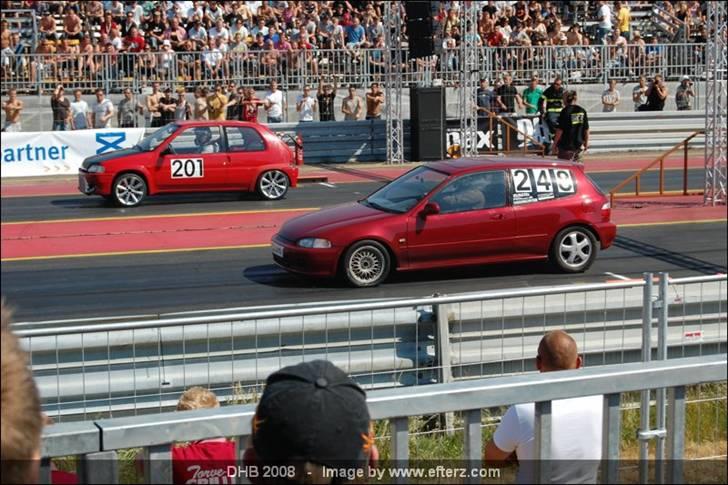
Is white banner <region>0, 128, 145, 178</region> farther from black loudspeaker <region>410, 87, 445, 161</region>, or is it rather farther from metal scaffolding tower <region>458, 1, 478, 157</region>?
metal scaffolding tower <region>458, 1, 478, 157</region>

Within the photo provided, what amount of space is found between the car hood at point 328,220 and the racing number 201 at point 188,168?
734cm

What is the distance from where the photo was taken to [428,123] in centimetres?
2806

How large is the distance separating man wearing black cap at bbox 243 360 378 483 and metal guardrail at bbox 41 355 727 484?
0.28m

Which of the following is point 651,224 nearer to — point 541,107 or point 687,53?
point 541,107

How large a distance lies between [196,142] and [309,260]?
27.1 feet

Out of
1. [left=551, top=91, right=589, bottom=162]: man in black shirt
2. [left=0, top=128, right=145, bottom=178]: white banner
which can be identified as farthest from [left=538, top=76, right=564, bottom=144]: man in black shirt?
[left=0, top=128, right=145, bottom=178]: white banner

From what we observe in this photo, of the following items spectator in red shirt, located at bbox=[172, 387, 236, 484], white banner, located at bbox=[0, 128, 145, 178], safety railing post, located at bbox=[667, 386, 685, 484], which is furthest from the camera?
white banner, located at bbox=[0, 128, 145, 178]

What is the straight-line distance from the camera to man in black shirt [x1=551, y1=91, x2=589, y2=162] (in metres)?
21.1

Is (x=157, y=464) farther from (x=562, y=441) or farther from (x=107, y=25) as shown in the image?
(x=107, y=25)

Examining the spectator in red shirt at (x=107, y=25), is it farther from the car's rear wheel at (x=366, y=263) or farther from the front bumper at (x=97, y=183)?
the car's rear wheel at (x=366, y=263)

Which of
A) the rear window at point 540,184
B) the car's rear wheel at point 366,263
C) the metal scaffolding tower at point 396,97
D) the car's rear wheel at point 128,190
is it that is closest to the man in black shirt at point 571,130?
the rear window at point 540,184

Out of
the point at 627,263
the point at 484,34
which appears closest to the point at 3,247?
the point at 627,263

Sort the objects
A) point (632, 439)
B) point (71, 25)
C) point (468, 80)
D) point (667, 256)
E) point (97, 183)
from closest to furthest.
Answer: point (632, 439)
point (667, 256)
point (97, 183)
point (468, 80)
point (71, 25)

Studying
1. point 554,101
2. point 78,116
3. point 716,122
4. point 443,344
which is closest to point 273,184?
point 716,122
